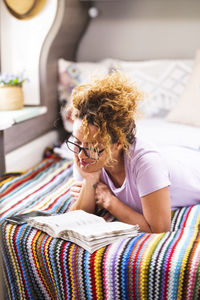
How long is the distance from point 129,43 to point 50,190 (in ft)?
4.61

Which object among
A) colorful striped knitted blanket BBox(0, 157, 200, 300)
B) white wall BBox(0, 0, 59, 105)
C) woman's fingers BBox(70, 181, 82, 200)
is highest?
white wall BBox(0, 0, 59, 105)

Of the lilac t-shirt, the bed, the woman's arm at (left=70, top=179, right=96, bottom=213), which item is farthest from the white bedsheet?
the woman's arm at (left=70, top=179, right=96, bottom=213)

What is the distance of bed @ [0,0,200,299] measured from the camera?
1176mm

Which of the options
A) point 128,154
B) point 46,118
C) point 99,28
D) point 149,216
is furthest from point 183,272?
point 99,28

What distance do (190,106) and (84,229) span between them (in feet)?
4.27

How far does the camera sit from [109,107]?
4.19 feet

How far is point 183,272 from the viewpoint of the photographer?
3.72 feet

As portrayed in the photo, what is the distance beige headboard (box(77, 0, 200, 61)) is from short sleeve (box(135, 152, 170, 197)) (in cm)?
154

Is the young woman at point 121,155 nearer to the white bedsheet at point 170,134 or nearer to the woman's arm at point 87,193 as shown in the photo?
the woman's arm at point 87,193

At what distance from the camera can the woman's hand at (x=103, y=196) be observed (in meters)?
1.48

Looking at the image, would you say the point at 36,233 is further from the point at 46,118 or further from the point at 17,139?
the point at 46,118

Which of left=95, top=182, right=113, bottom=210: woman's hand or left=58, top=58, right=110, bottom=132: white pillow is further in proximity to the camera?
left=58, top=58, right=110, bottom=132: white pillow

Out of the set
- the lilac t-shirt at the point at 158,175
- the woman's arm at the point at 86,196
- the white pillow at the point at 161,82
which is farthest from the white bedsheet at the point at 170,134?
the woman's arm at the point at 86,196

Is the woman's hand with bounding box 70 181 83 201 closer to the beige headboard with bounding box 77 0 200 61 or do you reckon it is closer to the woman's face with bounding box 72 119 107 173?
the woman's face with bounding box 72 119 107 173
